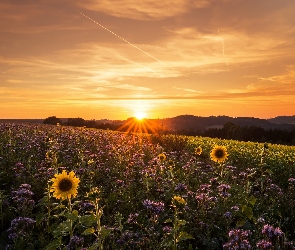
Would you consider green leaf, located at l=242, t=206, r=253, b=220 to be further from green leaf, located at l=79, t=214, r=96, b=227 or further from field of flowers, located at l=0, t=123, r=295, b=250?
green leaf, located at l=79, t=214, r=96, b=227

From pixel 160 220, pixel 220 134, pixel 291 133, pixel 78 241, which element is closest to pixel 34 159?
pixel 160 220

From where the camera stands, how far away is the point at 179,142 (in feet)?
66.5

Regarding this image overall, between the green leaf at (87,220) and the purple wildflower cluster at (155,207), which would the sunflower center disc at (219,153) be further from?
the green leaf at (87,220)

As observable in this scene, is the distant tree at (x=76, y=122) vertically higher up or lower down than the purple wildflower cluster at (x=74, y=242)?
higher up

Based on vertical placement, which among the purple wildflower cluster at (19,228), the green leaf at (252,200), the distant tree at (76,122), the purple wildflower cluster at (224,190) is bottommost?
the purple wildflower cluster at (19,228)

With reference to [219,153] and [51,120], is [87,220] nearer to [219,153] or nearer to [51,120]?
[219,153]

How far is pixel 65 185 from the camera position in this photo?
19.7 feet

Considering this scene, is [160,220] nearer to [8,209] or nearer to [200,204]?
[200,204]

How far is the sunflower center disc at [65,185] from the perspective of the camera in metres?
6.00

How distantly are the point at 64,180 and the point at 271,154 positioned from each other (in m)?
11.9

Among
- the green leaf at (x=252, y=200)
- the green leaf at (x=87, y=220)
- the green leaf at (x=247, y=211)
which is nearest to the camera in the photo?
the green leaf at (x=87, y=220)

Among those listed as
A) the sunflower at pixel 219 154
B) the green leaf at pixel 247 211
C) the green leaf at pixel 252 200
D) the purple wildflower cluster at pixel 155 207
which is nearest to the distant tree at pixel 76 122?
the sunflower at pixel 219 154

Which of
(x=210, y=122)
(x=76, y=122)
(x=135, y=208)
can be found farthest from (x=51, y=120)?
(x=210, y=122)

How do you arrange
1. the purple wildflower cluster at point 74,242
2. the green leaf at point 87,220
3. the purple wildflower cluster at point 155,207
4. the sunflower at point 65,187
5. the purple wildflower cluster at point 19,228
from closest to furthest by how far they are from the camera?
the green leaf at point 87,220 → the purple wildflower cluster at point 74,242 → the sunflower at point 65,187 → the purple wildflower cluster at point 155,207 → the purple wildflower cluster at point 19,228
